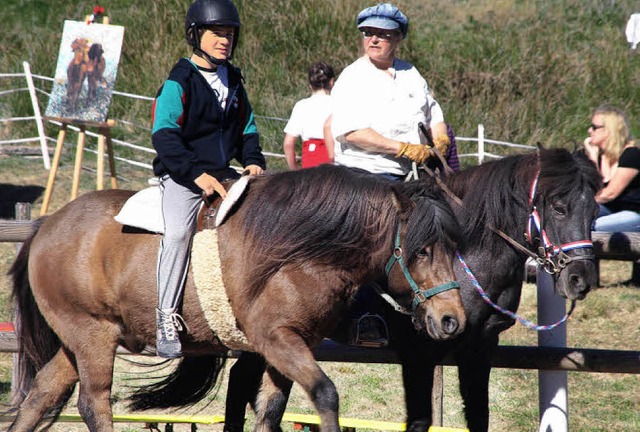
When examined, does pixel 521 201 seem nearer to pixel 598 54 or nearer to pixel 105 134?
pixel 105 134

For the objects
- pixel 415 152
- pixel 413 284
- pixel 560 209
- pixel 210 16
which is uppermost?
pixel 210 16

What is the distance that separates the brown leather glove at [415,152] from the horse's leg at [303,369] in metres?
1.34

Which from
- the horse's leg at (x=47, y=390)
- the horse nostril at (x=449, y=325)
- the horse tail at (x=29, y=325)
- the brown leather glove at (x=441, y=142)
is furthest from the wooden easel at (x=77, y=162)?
the horse nostril at (x=449, y=325)

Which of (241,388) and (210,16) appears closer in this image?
(210,16)

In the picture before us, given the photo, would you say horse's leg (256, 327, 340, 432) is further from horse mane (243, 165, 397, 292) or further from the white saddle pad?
the white saddle pad

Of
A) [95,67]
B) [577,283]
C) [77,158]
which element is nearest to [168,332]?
[577,283]

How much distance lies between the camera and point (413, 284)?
14.4 ft

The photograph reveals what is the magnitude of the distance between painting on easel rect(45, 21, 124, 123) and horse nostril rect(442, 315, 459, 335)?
8.26 m

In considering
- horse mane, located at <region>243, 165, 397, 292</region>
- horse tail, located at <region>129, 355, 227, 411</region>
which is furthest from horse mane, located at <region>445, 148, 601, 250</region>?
horse tail, located at <region>129, 355, 227, 411</region>

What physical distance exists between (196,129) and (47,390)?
1.68 m

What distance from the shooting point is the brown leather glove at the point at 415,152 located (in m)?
5.25

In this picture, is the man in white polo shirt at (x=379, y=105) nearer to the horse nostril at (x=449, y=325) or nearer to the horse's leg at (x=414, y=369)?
the horse's leg at (x=414, y=369)

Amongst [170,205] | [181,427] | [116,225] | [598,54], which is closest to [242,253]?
[170,205]

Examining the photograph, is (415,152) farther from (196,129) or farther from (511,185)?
(196,129)
